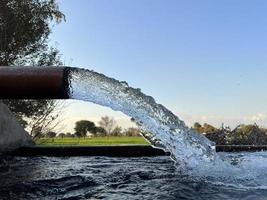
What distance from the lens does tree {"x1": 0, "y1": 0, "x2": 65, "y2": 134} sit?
14.4 m

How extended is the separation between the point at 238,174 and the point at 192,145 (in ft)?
1.45

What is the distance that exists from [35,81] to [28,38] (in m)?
12.0

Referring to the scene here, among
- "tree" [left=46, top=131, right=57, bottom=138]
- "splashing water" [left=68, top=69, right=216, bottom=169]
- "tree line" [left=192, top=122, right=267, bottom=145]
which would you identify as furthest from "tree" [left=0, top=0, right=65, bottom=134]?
"splashing water" [left=68, top=69, right=216, bottom=169]

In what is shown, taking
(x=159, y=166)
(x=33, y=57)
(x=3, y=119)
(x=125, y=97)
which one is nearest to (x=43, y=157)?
(x=3, y=119)

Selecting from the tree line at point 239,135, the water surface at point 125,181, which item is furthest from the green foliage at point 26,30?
the water surface at point 125,181

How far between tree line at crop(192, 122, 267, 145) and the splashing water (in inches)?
180

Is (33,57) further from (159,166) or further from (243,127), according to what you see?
(159,166)

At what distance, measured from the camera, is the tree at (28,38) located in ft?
47.4

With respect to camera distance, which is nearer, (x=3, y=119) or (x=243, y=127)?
(x=3, y=119)

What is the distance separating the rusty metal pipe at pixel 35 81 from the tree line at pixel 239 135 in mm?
5331

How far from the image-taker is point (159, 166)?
4.95m

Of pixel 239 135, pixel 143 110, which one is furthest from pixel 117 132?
pixel 143 110

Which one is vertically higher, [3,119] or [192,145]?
[3,119]

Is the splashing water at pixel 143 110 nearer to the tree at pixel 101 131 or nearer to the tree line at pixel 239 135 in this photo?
the tree line at pixel 239 135
